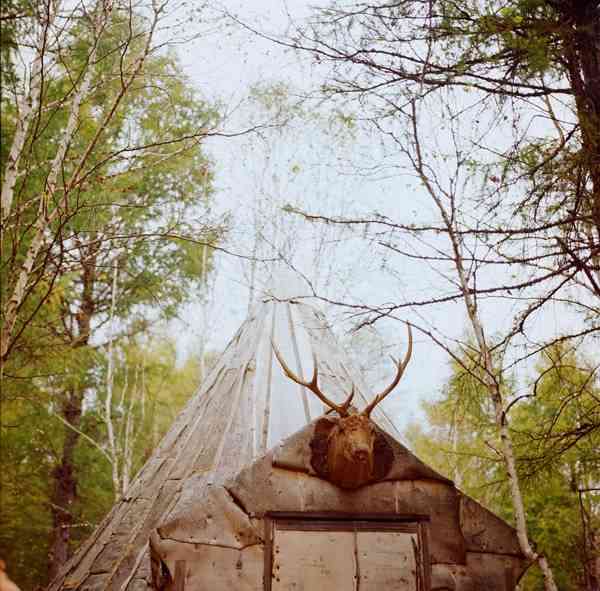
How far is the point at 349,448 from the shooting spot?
3.35 m

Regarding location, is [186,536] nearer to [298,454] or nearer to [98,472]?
[298,454]

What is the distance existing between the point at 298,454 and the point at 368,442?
444mm

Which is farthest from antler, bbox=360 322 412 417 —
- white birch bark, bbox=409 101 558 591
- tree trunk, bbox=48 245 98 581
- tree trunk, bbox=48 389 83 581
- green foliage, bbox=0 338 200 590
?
tree trunk, bbox=48 389 83 581

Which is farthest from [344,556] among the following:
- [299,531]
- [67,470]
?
[67,470]

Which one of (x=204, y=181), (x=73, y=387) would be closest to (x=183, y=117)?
(x=204, y=181)

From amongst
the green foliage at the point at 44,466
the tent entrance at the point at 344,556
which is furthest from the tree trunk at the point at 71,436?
the tent entrance at the point at 344,556

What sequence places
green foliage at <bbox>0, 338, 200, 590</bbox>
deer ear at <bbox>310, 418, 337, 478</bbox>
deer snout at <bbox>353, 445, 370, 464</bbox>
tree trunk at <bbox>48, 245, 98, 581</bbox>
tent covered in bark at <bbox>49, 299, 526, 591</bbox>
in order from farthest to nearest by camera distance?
tree trunk at <bbox>48, 245, 98, 581</bbox>
green foliage at <bbox>0, 338, 200, 590</bbox>
deer ear at <bbox>310, 418, 337, 478</bbox>
deer snout at <bbox>353, 445, 370, 464</bbox>
tent covered in bark at <bbox>49, 299, 526, 591</bbox>

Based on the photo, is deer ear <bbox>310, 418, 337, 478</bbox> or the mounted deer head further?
deer ear <bbox>310, 418, 337, 478</bbox>

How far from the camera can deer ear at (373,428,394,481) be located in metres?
3.52

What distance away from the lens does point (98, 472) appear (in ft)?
33.3

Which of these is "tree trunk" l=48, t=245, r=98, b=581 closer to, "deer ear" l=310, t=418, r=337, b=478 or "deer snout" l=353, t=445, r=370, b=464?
"deer ear" l=310, t=418, r=337, b=478

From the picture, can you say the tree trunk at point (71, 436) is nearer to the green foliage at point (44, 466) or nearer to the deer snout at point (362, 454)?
the green foliage at point (44, 466)

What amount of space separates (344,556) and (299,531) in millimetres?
307

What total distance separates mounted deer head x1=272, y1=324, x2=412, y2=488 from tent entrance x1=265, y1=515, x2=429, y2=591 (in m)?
0.28
